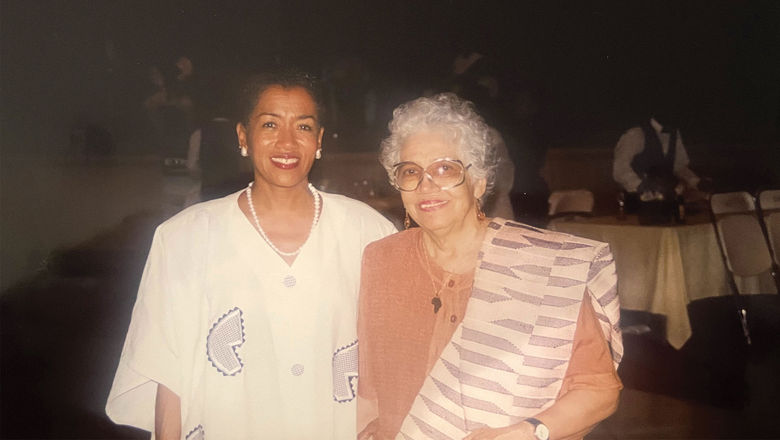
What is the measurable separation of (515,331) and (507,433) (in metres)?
0.24

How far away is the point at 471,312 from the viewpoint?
52.1 inches

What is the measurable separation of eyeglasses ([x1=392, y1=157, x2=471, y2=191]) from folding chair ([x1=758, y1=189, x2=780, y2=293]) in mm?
1376

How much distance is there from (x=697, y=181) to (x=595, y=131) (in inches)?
18.3

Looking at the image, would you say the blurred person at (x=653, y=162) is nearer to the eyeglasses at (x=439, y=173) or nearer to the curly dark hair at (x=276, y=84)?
the eyeglasses at (x=439, y=173)

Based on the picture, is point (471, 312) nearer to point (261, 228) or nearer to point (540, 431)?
point (540, 431)

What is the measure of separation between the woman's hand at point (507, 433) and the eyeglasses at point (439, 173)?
0.60 metres

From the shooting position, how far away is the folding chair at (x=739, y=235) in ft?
6.51

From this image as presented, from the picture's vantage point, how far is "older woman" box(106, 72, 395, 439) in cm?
140

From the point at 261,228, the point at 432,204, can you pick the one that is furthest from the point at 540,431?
the point at 261,228

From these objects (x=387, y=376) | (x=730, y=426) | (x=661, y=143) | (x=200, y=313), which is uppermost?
(x=661, y=143)

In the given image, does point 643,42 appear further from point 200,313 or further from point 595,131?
point 200,313

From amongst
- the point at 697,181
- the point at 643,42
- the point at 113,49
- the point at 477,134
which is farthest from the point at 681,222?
the point at 113,49

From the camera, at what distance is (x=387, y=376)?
1431mm

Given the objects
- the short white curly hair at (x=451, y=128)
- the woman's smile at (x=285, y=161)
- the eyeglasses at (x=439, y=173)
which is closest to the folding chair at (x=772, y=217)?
the short white curly hair at (x=451, y=128)
